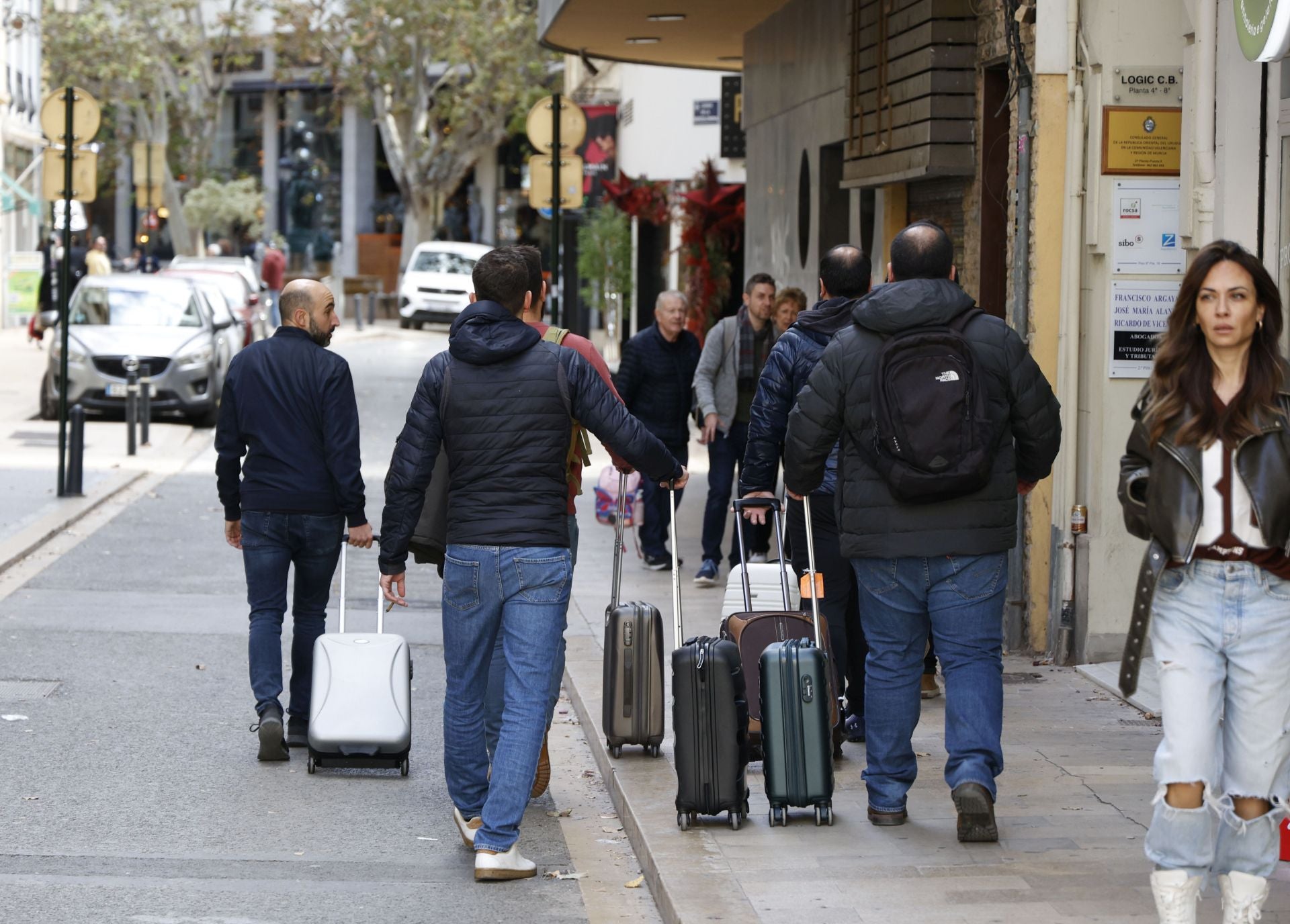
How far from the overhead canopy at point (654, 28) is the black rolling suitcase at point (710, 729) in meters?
9.94

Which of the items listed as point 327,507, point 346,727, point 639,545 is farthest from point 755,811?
point 639,545

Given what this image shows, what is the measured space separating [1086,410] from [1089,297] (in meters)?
0.52

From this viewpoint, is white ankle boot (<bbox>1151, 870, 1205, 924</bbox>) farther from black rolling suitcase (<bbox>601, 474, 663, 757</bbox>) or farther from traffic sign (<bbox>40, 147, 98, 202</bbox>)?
traffic sign (<bbox>40, 147, 98, 202</bbox>)

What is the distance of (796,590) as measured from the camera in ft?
25.6

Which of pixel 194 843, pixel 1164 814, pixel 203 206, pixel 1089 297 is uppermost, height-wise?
pixel 203 206

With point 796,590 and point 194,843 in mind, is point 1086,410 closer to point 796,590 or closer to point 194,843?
point 796,590

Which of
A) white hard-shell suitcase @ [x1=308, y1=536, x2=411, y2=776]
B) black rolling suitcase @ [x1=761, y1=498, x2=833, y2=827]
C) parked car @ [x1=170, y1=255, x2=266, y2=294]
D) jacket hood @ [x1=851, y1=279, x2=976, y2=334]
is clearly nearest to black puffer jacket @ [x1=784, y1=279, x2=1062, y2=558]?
jacket hood @ [x1=851, y1=279, x2=976, y2=334]

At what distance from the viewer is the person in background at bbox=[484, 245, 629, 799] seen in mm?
6301

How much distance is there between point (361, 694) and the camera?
24.0 ft

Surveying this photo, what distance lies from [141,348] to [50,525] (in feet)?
27.1

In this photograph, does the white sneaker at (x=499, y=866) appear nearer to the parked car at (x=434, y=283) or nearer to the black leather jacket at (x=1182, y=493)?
the black leather jacket at (x=1182, y=493)

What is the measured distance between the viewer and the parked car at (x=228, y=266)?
33.8 metres

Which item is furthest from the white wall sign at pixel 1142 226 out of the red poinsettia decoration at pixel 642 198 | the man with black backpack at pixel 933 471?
the red poinsettia decoration at pixel 642 198

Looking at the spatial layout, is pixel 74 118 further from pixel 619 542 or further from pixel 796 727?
pixel 796 727
